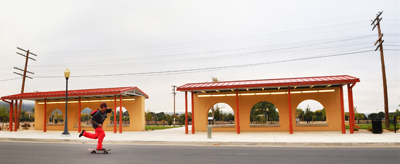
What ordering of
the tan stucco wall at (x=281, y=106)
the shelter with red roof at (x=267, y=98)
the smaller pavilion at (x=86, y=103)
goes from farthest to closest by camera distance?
1. the smaller pavilion at (x=86, y=103)
2. the tan stucco wall at (x=281, y=106)
3. the shelter with red roof at (x=267, y=98)

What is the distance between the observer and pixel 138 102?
26562 mm

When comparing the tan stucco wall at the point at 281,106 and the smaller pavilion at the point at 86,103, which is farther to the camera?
the smaller pavilion at the point at 86,103

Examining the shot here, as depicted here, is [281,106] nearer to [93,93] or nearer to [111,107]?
[93,93]

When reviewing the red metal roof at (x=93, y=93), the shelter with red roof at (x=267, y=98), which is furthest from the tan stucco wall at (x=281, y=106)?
the red metal roof at (x=93, y=93)

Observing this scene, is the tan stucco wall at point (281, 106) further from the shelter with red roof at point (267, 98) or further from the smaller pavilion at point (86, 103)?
the smaller pavilion at point (86, 103)

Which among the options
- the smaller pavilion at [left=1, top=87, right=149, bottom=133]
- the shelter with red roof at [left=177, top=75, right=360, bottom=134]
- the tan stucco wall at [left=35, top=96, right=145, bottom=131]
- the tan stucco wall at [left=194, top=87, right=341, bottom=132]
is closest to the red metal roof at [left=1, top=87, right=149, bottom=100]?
the smaller pavilion at [left=1, top=87, right=149, bottom=133]

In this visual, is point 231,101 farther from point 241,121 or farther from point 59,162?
point 59,162

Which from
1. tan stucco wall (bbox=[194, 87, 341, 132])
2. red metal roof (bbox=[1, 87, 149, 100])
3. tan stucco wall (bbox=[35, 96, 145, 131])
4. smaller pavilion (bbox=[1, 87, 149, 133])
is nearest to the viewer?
tan stucco wall (bbox=[194, 87, 341, 132])

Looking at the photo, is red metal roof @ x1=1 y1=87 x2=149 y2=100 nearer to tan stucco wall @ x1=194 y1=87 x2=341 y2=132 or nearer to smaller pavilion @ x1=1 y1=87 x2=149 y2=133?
Answer: smaller pavilion @ x1=1 y1=87 x2=149 y2=133

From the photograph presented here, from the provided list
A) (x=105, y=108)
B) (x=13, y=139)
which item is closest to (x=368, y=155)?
(x=105, y=108)

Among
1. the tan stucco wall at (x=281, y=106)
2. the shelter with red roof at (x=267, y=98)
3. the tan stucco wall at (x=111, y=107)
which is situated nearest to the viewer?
the shelter with red roof at (x=267, y=98)

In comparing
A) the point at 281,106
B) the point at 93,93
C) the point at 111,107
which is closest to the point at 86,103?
the point at 111,107

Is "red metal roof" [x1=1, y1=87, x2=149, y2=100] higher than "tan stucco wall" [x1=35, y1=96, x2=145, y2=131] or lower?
higher

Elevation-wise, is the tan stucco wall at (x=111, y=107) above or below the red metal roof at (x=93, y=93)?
below
